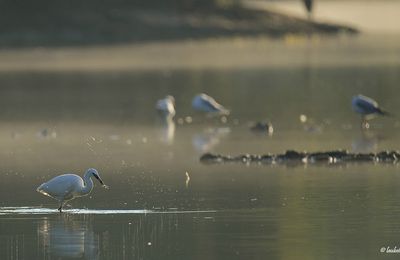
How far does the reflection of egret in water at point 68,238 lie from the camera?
46.5 ft

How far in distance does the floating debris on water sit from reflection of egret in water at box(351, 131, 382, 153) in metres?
1.67

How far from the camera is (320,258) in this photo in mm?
13648

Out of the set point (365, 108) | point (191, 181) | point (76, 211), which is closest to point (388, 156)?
point (191, 181)

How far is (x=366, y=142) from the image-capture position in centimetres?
2450

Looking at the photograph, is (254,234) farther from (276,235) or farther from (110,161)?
(110,161)

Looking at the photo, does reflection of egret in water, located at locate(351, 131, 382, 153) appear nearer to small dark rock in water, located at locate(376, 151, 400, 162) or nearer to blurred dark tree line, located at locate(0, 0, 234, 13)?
small dark rock in water, located at locate(376, 151, 400, 162)

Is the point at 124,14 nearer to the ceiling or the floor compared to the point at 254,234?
nearer to the ceiling

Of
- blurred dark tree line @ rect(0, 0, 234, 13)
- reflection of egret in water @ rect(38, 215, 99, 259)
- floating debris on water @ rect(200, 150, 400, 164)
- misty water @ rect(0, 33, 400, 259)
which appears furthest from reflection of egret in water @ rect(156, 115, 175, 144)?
blurred dark tree line @ rect(0, 0, 234, 13)

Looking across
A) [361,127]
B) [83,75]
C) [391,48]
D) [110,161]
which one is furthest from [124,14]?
[110,161]

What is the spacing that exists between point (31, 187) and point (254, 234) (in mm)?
4793

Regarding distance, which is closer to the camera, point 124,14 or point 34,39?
point 34,39

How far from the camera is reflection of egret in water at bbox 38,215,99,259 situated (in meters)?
14.2

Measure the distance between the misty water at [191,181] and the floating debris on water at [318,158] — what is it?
0.41 meters

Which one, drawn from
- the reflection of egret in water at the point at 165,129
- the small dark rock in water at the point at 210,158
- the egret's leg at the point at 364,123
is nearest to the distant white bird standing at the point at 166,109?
the reflection of egret in water at the point at 165,129
